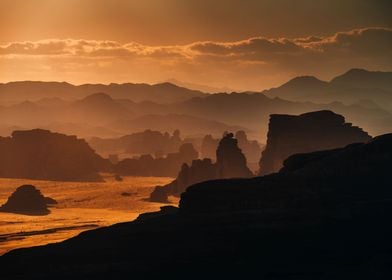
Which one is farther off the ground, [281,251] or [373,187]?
[373,187]

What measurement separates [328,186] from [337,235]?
348 inches

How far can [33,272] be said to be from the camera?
3457 inches

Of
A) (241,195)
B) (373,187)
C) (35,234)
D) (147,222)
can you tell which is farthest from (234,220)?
(35,234)

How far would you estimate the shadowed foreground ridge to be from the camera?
281 ft

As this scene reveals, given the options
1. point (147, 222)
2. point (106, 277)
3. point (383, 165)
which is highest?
point (383, 165)

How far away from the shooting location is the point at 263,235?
90.0m

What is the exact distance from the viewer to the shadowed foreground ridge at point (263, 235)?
85.6m

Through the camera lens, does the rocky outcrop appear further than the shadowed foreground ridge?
Yes

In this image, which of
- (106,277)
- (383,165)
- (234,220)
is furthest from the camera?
(383,165)

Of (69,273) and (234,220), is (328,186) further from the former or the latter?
(69,273)

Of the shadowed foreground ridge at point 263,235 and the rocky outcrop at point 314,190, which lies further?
the rocky outcrop at point 314,190

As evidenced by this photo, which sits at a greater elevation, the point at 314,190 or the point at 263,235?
the point at 314,190

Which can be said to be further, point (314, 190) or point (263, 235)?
point (314, 190)

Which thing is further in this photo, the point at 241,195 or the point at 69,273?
the point at 241,195
